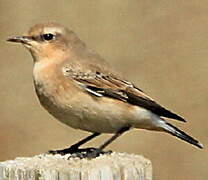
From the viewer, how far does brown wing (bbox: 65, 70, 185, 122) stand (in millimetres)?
8055

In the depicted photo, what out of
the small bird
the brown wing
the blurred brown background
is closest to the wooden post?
the small bird

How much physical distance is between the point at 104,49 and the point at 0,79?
1.33 m

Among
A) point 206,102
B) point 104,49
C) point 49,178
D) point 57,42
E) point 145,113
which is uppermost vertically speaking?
point 104,49

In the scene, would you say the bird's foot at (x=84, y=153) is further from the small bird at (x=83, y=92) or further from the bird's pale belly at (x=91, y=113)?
the bird's pale belly at (x=91, y=113)

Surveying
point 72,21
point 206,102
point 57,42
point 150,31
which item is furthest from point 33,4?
point 57,42

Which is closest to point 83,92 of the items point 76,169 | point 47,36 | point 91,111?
point 91,111

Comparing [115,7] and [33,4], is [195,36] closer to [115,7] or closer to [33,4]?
[115,7]

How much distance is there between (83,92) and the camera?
314 inches

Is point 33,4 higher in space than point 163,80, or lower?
higher

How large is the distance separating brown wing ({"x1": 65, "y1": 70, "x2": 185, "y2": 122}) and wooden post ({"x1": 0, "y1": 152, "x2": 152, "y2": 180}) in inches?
60.1

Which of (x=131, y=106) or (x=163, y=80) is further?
(x=163, y=80)

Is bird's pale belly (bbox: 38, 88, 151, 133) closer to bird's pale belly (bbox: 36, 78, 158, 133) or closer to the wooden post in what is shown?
bird's pale belly (bbox: 36, 78, 158, 133)

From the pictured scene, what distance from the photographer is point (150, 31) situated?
12.7 m

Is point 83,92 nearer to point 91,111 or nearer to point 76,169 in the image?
point 91,111
